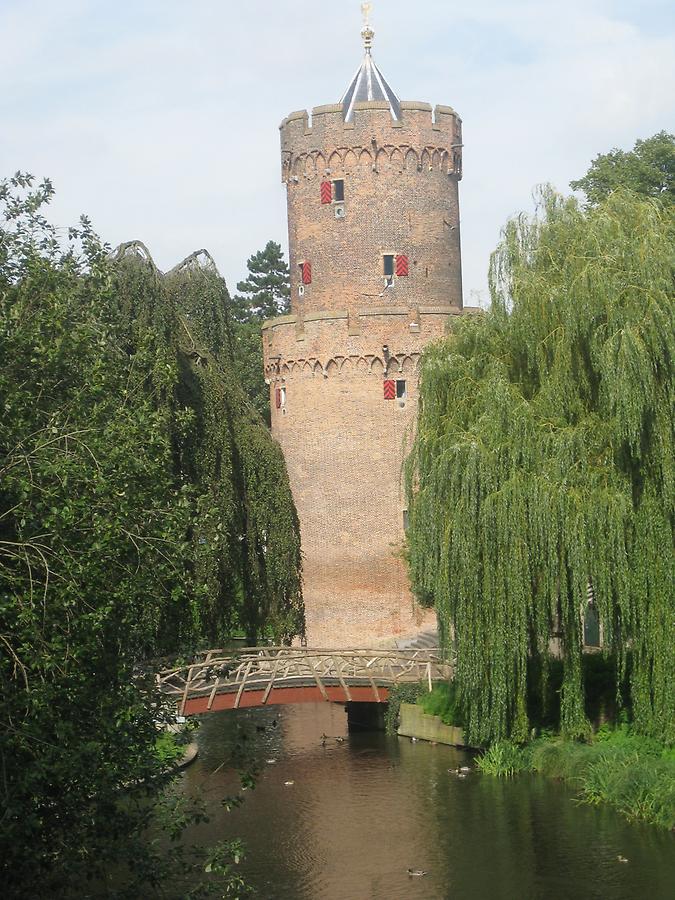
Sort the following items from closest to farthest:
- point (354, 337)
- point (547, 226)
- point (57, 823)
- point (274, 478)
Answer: point (57, 823), point (547, 226), point (274, 478), point (354, 337)

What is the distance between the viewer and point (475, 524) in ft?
48.1

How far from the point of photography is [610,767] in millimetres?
14047

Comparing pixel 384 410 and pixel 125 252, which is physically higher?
pixel 125 252

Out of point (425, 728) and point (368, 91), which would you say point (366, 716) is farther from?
point (368, 91)

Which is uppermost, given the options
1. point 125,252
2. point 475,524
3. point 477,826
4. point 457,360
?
point 125,252

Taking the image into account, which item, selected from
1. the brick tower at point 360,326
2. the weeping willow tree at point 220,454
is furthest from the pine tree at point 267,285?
the weeping willow tree at point 220,454

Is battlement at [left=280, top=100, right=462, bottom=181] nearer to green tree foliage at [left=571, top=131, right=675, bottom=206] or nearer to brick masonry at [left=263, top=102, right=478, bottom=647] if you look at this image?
brick masonry at [left=263, top=102, right=478, bottom=647]

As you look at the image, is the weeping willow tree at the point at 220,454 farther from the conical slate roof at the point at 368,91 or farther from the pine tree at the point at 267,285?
the pine tree at the point at 267,285

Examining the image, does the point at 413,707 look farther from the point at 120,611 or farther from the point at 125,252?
the point at 120,611

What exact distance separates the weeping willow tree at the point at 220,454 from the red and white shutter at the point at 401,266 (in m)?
8.91

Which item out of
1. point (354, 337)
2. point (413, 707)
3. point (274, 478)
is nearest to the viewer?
point (274, 478)

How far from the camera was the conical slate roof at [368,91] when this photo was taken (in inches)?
1034

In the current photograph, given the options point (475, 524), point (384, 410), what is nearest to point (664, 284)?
point (475, 524)

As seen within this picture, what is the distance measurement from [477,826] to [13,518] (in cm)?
790
